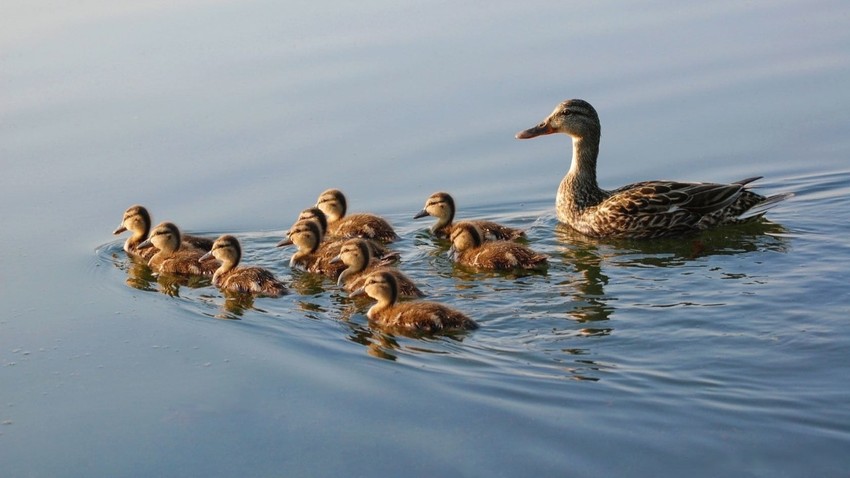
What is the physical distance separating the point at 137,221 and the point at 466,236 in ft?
7.09

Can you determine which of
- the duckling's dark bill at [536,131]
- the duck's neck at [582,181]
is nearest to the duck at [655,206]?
the duck's neck at [582,181]

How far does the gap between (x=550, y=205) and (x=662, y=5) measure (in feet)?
14.8

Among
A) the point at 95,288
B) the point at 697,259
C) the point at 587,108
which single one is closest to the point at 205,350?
the point at 95,288

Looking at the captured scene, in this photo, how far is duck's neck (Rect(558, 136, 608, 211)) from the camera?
8.48 m

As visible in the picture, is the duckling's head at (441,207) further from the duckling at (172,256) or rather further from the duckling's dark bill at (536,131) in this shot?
the duckling at (172,256)

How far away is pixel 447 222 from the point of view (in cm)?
832

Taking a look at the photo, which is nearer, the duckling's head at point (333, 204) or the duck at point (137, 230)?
the duck at point (137, 230)

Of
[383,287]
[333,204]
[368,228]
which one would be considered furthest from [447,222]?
[383,287]

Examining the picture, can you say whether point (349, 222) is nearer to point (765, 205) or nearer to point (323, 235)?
point (323, 235)

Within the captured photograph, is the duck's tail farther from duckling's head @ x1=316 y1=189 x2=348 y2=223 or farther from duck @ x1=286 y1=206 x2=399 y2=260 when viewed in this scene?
duckling's head @ x1=316 y1=189 x2=348 y2=223

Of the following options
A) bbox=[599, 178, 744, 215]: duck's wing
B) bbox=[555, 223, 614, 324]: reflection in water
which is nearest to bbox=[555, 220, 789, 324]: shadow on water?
bbox=[555, 223, 614, 324]: reflection in water

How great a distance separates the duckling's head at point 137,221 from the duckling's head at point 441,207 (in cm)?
178

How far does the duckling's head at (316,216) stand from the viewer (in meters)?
8.09

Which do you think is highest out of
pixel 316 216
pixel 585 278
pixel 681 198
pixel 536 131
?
pixel 536 131
